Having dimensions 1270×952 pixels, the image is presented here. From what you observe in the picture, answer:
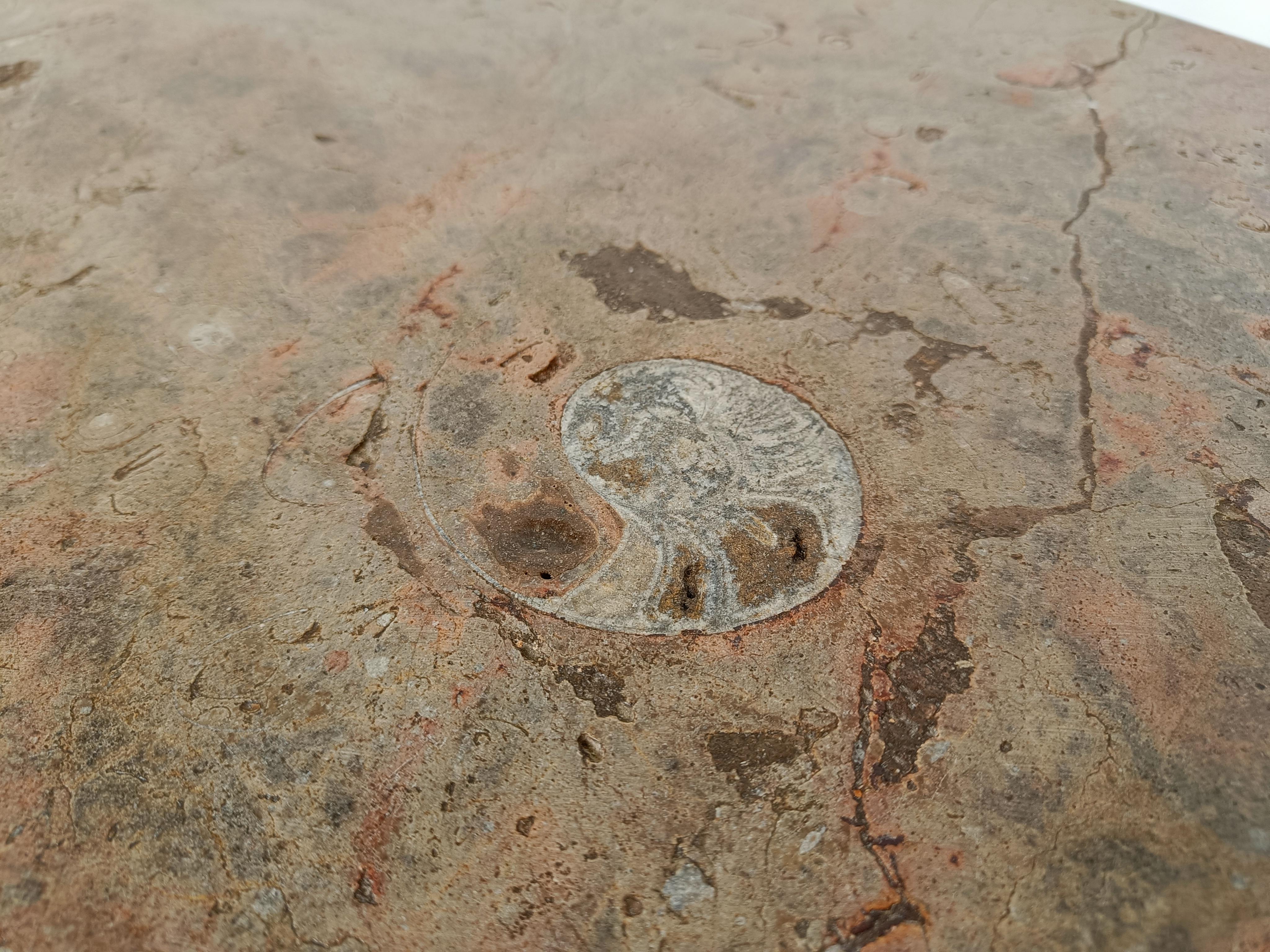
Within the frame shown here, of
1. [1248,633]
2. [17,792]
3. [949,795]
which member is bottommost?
[17,792]

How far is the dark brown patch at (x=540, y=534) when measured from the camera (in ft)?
9.14

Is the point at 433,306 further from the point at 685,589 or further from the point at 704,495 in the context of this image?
the point at 685,589

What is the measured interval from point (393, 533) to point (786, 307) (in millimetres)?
1826

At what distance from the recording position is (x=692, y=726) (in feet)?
7.96

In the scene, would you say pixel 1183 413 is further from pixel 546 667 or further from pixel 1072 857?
pixel 546 667

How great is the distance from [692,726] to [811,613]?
1.69 ft

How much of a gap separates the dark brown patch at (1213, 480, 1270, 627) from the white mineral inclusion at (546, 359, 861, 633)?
1125mm

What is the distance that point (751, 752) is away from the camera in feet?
7.79

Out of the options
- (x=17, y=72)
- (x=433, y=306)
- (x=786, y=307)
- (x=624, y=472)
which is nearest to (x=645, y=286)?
(x=786, y=307)

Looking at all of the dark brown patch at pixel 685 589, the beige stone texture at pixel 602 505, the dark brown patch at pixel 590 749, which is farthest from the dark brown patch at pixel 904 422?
the dark brown patch at pixel 590 749

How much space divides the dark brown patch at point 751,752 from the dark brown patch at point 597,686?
0.89 feet

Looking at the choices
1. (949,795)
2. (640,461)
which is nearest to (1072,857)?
(949,795)

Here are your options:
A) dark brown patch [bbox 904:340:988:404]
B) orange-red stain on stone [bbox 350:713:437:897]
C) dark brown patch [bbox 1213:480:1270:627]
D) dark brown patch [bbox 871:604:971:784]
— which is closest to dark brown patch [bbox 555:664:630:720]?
orange-red stain on stone [bbox 350:713:437:897]

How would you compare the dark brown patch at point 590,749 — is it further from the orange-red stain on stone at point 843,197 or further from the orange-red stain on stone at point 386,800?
the orange-red stain on stone at point 843,197
